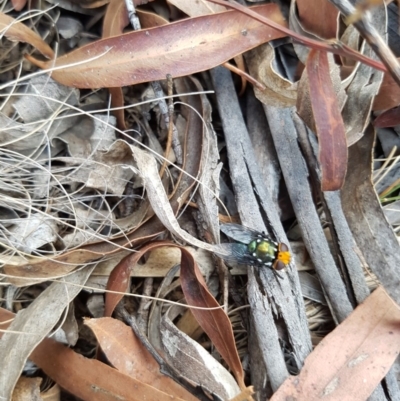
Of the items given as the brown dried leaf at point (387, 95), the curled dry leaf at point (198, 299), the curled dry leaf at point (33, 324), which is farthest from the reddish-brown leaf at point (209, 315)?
the brown dried leaf at point (387, 95)

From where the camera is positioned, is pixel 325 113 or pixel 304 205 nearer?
pixel 325 113

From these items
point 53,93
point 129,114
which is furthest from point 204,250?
point 53,93

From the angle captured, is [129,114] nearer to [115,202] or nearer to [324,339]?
[115,202]

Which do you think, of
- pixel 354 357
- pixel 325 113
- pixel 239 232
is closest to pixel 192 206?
pixel 239 232

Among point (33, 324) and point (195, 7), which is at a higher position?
point (195, 7)

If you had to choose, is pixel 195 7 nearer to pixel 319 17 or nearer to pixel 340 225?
pixel 319 17

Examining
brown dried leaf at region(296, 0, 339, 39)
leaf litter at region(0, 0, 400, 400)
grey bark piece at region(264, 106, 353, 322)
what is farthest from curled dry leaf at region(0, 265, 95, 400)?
brown dried leaf at region(296, 0, 339, 39)
